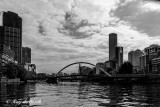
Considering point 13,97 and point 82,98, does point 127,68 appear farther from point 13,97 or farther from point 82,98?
point 13,97

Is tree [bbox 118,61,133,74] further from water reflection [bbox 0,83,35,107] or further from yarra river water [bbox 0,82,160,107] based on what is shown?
water reflection [bbox 0,83,35,107]

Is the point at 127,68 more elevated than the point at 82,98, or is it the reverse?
the point at 127,68

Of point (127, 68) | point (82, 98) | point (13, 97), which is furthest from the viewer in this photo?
point (127, 68)

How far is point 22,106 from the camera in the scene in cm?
2772

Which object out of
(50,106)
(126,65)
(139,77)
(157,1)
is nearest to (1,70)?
(126,65)

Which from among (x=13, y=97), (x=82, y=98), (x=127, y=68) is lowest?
(x=82, y=98)

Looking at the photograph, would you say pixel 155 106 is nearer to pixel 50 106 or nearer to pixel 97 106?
pixel 97 106

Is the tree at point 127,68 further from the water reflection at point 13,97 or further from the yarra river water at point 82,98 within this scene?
the water reflection at point 13,97

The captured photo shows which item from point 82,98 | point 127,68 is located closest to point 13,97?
point 82,98

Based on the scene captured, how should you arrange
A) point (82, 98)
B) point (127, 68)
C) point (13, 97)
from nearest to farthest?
point (13, 97)
point (82, 98)
point (127, 68)

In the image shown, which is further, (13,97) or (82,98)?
(82,98)

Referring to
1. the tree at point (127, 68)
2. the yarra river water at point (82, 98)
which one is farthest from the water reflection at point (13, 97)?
the tree at point (127, 68)

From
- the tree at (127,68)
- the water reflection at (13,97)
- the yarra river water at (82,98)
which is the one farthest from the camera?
the tree at (127,68)

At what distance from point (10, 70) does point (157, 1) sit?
6719 inches
